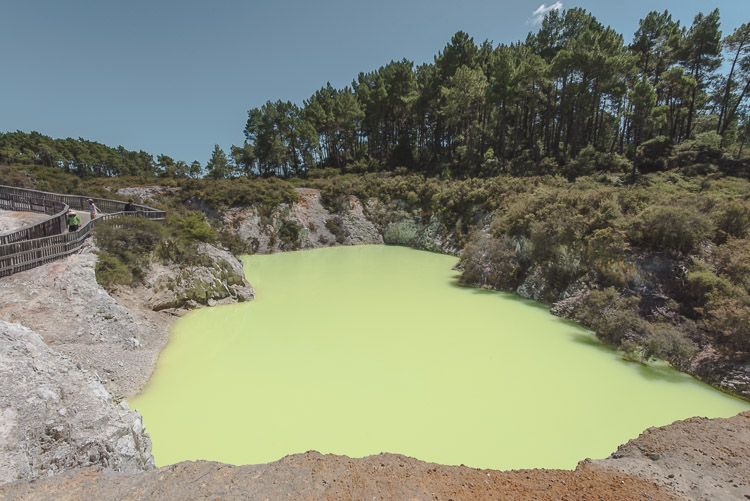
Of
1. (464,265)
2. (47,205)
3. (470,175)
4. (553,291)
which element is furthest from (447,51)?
(47,205)

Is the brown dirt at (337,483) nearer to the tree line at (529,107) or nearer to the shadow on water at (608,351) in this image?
the shadow on water at (608,351)

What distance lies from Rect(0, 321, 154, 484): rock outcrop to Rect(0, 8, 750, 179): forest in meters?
32.1

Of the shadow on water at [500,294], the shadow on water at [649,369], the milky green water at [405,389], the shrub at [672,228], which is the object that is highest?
the shrub at [672,228]

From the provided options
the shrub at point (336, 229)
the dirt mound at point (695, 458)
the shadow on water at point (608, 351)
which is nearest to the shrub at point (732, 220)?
the shadow on water at point (608, 351)

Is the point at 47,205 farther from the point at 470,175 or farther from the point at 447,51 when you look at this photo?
the point at 447,51

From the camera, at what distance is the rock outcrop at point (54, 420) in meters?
4.27

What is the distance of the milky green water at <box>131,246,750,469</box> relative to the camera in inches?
249

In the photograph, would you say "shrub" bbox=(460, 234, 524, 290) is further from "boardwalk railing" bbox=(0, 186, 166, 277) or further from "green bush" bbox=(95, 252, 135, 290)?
"boardwalk railing" bbox=(0, 186, 166, 277)

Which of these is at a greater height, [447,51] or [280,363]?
[447,51]

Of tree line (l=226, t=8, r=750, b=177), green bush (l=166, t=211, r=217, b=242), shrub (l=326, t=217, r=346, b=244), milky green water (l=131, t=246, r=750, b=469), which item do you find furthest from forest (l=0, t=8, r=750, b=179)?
green bush (l=166, t=211, r=217, b=242)

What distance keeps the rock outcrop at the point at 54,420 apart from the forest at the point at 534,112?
32.1 meters

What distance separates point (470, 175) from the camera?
114ft

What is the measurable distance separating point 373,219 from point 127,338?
25.4 m

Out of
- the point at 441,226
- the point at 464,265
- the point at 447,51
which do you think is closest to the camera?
the point at 464,265
